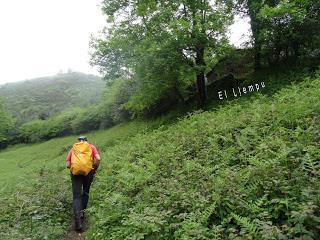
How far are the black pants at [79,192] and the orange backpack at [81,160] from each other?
22cm

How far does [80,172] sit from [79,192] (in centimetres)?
55

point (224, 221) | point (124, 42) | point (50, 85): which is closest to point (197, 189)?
point (224, 221)

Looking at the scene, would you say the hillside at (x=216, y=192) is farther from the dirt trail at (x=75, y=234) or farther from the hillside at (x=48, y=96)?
the hillside at (x=48, y=96)

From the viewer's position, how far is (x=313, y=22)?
16797 mm

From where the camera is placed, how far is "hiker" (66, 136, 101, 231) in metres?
9.09

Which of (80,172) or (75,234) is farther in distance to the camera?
(80,172)

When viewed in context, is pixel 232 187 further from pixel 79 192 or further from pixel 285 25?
pixel 285 25

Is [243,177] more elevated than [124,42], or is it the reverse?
[124,42]

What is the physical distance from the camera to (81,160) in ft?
30.5

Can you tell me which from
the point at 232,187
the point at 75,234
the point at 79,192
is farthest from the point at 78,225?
the point at 232,187

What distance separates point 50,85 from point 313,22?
98.1m

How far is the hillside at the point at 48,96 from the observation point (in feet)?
236

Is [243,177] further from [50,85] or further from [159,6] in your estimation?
[50,85]

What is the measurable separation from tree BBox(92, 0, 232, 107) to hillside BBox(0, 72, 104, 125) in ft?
155
